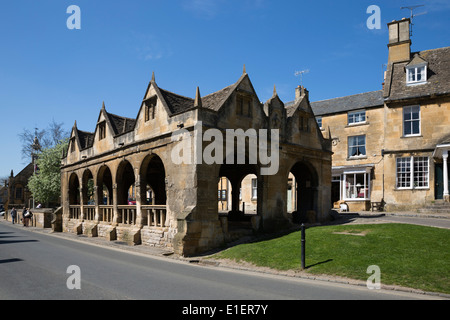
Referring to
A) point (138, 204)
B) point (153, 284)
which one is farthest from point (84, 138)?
point (153, 284)

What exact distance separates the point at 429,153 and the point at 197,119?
19629 millimetres

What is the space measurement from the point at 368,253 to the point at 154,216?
9.82 m

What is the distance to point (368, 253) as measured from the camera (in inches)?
423

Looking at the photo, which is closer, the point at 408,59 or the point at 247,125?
the point at 247,125

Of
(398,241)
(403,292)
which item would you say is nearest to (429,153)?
(398,241)

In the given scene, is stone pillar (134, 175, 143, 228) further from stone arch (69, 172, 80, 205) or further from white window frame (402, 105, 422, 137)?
white window frame (402, 105, 422, 137)

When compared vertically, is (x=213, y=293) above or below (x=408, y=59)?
below

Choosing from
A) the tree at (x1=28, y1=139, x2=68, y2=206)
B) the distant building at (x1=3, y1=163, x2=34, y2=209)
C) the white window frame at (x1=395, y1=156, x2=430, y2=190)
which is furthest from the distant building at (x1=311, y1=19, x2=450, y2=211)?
the distant building at (x1=3, y1=163, x2=34, y2=209)

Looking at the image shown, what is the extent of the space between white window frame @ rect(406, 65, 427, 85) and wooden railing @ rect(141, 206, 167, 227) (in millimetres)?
22230

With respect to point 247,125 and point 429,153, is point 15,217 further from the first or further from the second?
point 429,153

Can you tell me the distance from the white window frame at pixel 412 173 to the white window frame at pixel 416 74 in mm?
6125

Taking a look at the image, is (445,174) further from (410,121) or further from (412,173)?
(410,121)

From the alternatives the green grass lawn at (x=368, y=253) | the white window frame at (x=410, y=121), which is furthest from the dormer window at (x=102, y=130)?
the white window frame at (x=410, y=121)

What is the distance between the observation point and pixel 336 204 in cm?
3027
